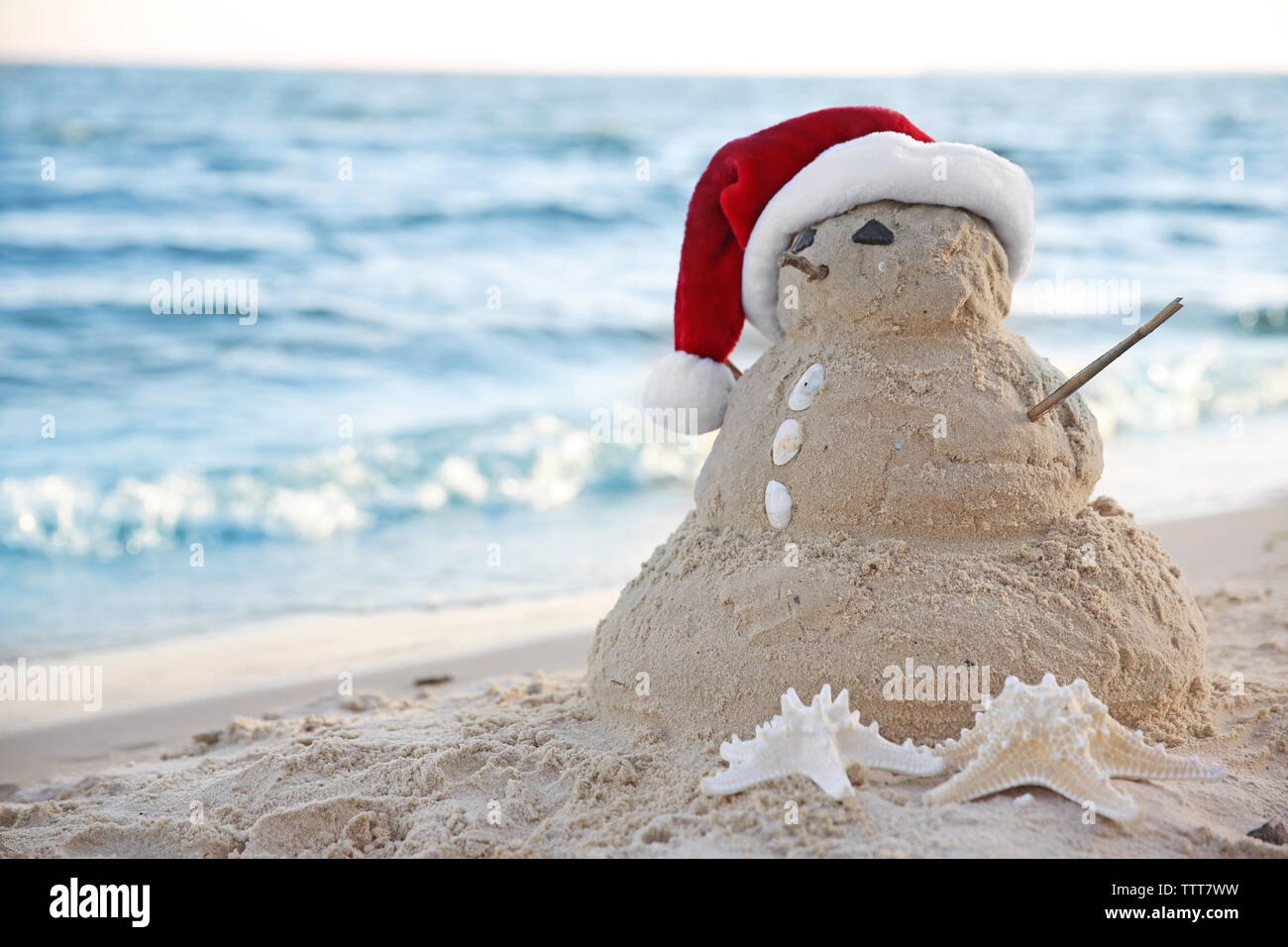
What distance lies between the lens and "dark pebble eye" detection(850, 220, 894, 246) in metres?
2.94

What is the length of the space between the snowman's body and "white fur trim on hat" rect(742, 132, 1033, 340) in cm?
5

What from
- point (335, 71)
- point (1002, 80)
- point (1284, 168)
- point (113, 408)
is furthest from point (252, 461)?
point (1002, 80)

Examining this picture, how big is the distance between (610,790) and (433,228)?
14752 mm

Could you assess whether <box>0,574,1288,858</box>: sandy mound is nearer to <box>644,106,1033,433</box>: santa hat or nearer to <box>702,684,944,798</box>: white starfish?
<box>702,684,944,798</box>: white starfish

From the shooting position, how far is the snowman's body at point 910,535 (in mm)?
2775

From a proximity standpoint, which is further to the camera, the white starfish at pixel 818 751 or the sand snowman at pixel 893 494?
the sand snowman at pixel 893 494

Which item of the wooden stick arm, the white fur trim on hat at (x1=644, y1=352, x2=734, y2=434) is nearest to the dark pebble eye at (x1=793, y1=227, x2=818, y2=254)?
the white fur trim on hat at (x1=644, y1=352, x2=734, y2=434)

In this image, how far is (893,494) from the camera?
9.45 ft

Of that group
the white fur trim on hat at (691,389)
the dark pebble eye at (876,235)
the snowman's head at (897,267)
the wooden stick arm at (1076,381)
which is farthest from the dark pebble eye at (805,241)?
the wooden stick arm at (1076,381)

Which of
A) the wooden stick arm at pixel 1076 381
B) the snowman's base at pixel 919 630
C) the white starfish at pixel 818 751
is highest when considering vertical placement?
the wooden stick arm at pixel 1076 381

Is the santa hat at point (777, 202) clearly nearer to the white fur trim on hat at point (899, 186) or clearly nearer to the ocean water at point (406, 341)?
the white fur trim on hat at point (899, 186)

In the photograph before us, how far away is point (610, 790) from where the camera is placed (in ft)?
9.25

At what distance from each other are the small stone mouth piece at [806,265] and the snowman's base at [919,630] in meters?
0.71

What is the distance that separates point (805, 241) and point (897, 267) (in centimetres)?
27
